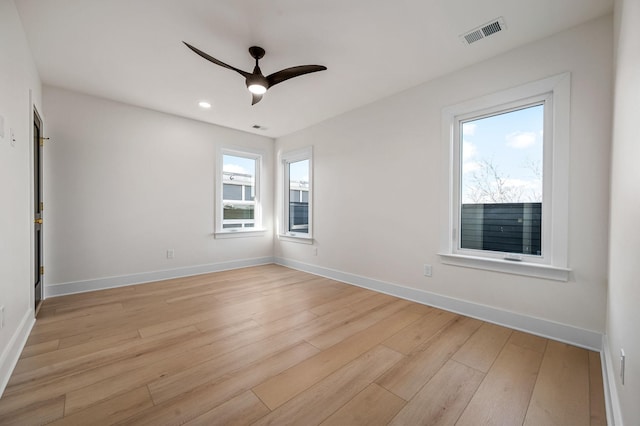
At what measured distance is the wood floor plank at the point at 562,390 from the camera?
142 cm

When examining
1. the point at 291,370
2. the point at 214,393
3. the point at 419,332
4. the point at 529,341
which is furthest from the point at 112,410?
the point at 529,341

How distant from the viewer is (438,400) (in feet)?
5.03

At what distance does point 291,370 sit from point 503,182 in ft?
8.43

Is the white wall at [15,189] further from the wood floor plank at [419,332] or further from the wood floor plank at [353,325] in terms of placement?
the wood floor plank at [419,332]

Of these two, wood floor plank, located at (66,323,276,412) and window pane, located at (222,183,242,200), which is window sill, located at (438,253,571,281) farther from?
window pane, located at (222,183,242,200)

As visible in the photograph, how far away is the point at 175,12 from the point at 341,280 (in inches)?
142

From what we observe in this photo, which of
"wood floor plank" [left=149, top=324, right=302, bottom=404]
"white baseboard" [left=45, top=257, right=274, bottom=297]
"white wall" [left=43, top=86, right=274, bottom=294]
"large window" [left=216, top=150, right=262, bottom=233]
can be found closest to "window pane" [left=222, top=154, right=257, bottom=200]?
"large window" [left=216, top=150, right=262, bottom=233]

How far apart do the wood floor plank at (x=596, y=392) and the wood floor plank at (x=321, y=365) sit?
1236mm

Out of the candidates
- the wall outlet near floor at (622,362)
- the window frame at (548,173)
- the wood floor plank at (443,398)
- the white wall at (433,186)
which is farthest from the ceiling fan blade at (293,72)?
the wall outlet near floor at (622,362)

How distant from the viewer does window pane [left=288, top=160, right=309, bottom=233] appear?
4.96 m

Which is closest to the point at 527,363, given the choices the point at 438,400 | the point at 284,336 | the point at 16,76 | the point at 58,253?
the point at 438,400

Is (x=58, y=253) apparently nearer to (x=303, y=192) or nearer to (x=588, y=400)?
(x=303, y=192)

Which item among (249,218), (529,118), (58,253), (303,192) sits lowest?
(58,253)

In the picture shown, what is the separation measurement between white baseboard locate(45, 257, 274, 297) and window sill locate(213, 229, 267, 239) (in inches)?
18.5
